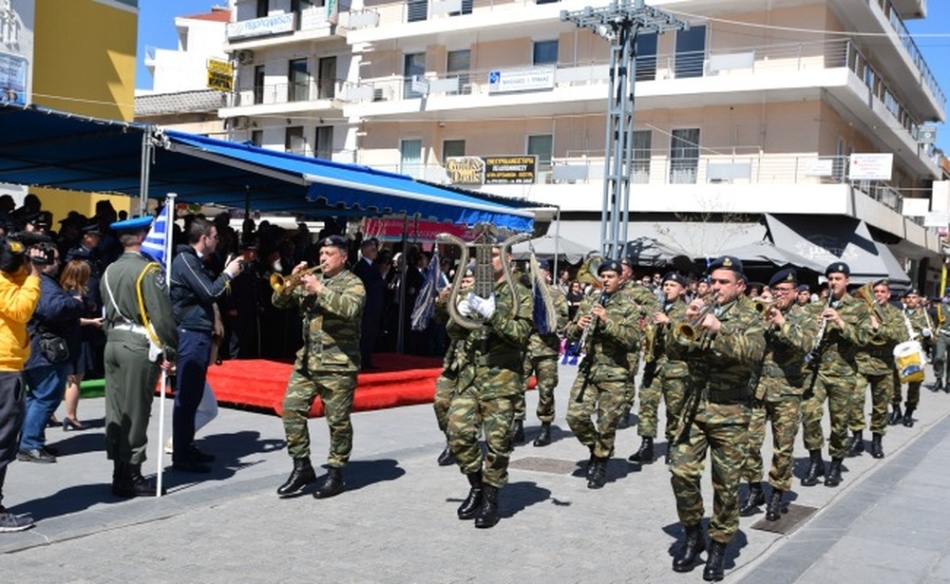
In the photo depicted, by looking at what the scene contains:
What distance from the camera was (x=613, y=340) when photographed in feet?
26.9

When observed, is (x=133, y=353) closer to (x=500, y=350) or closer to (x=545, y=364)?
(x=500, y=350)

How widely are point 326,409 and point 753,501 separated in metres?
3.43

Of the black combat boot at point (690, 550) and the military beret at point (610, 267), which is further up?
the military beret at point (610, 267)

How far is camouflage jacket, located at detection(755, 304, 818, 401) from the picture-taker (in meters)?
7.28

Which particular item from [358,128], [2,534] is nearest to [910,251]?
[358,128]

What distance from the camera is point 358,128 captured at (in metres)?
38.0

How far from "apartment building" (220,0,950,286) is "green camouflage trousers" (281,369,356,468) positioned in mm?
22310

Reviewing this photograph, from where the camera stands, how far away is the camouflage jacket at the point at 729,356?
18.3 ft

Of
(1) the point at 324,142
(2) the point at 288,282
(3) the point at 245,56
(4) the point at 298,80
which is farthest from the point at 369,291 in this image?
(3) the point at 245,56

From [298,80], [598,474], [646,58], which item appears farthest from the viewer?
[298,80]

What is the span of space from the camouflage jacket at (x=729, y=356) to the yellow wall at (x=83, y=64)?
20.8 meters

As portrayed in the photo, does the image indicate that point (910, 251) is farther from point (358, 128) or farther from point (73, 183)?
point (73, 183)

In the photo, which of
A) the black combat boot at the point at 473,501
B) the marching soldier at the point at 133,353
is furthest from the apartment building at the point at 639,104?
the marching soldier at the point at 133,353

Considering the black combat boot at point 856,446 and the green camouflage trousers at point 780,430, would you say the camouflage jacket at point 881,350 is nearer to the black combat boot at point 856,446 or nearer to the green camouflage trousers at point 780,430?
the black combat boot at point 856,446
